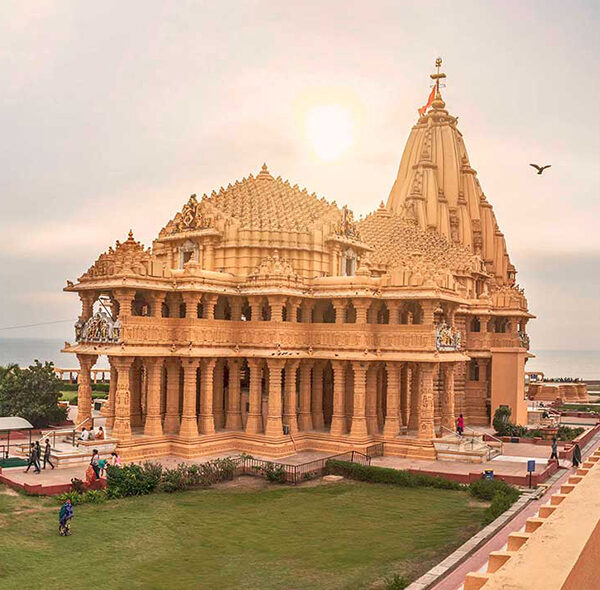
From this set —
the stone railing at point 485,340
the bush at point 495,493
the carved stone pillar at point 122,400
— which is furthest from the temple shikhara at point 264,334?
the stone railing at point 485,340

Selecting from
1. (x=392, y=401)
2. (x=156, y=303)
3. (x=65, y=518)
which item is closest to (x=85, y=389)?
(x=156, y=303)

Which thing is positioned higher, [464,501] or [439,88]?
[439,88]

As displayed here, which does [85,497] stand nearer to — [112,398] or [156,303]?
[156,303]

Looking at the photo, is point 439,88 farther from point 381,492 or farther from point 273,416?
point 381,492

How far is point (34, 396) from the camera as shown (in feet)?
129

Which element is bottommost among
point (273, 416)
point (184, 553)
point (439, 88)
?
point (184, 553)

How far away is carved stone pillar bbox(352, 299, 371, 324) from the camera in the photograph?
32.3 meters

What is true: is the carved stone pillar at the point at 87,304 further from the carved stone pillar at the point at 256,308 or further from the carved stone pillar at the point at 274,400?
the carved stone pillar at the point at 274,400

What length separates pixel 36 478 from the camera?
25.2m

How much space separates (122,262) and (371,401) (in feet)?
42.2

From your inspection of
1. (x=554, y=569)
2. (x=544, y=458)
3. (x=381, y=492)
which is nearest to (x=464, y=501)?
(x=381, y=492)

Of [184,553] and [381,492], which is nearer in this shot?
[184,553]

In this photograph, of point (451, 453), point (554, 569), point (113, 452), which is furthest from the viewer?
point (451, 453)

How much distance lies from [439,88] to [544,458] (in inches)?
1554
